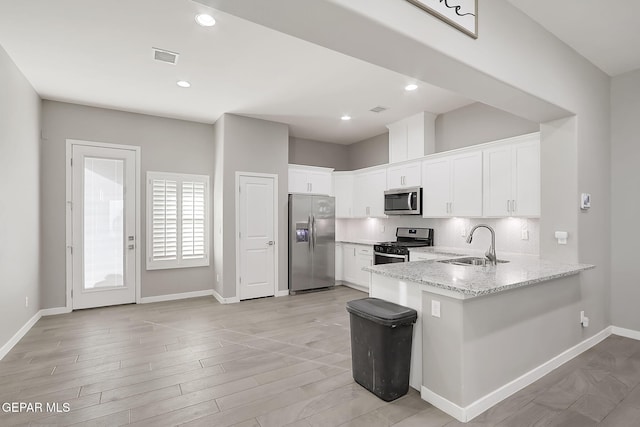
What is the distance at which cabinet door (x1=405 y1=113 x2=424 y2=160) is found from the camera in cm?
525

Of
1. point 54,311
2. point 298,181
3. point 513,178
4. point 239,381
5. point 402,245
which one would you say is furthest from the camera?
point 298,181

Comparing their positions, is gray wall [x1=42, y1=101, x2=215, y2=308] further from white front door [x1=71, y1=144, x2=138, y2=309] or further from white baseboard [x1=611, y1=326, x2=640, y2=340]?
white baseboard [x1=611, y1=326, x2=640, y2=340]

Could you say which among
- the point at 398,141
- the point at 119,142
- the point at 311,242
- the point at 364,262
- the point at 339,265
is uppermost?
the point at 398,141

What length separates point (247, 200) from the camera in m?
5.43

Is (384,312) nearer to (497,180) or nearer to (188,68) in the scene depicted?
(497,180)

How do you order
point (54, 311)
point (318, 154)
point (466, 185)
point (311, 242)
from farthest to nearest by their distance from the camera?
point (318, 154)
point (311, 242)
point (54, 311)
point (466, 185)

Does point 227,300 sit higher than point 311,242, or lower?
lower

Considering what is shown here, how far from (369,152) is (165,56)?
4.52 metres

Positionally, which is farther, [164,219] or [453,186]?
[164,219]

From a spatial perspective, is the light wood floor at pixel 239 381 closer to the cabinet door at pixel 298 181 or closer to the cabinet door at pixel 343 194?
the cabinet door at pixel 298 181

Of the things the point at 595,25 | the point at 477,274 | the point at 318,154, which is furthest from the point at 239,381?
the point at 318,154

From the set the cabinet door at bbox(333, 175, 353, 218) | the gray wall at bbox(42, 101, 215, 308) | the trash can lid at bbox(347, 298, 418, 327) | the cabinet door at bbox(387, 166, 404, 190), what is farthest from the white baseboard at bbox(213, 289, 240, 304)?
the cabinet door at bbox(387, 166, 404, 190)

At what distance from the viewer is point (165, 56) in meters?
3.35

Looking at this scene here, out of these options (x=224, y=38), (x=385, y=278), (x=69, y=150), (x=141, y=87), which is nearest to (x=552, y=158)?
(x=385, y=278)
